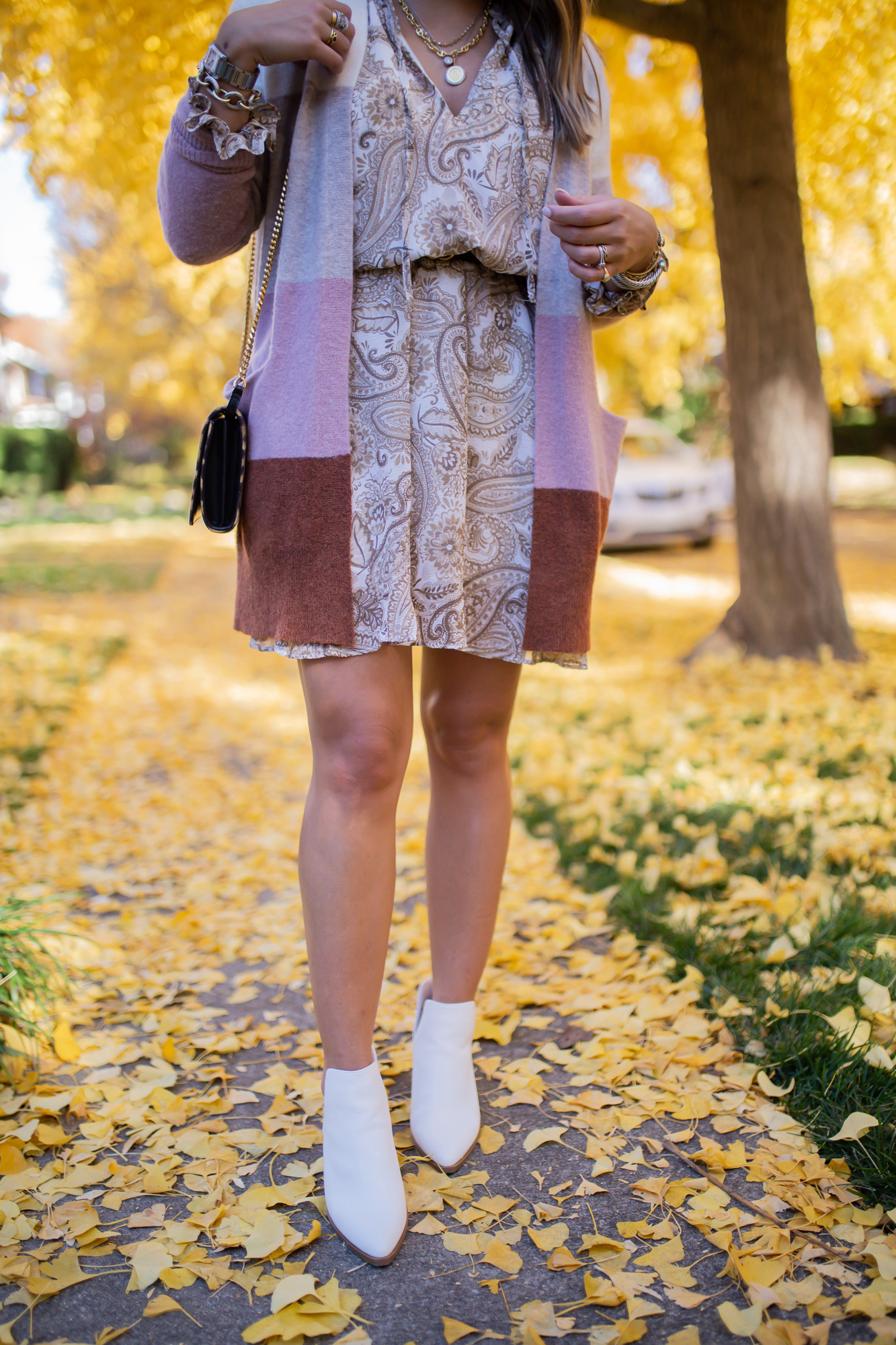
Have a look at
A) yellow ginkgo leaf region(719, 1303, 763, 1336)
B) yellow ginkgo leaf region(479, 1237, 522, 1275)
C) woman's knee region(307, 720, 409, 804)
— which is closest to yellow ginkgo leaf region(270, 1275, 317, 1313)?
yellow ginkgo leaf region(479, 1237, 522, 1275)

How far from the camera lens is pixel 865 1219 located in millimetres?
1366

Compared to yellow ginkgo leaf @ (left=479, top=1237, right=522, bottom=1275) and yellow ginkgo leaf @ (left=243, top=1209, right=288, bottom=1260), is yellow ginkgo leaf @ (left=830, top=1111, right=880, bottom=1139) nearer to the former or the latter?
yellow ginkgo leaf @ (left=479, top=1237, right=522, bottom=1275)

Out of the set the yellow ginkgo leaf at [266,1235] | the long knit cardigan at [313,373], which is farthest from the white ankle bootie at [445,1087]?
the long knit cardigan at [313,373]

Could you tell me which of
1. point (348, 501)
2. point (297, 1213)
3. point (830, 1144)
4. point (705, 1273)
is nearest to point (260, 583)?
point (348, 501)

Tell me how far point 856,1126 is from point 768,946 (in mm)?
622

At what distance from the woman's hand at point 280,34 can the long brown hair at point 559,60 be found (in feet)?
1.12

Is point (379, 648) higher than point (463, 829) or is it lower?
higher

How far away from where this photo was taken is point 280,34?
48.8 inches

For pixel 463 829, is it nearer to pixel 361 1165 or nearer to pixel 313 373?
pixel 361 1165

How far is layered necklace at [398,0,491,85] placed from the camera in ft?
4.62

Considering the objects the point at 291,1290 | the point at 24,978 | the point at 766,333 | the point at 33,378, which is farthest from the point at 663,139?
the point at 33,378

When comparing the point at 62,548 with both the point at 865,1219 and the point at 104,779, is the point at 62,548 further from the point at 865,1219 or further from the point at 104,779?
the point at 865,1219

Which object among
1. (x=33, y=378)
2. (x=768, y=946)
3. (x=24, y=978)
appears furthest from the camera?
(x=33, y=378)

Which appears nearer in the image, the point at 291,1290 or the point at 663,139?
the point at 291,1290
